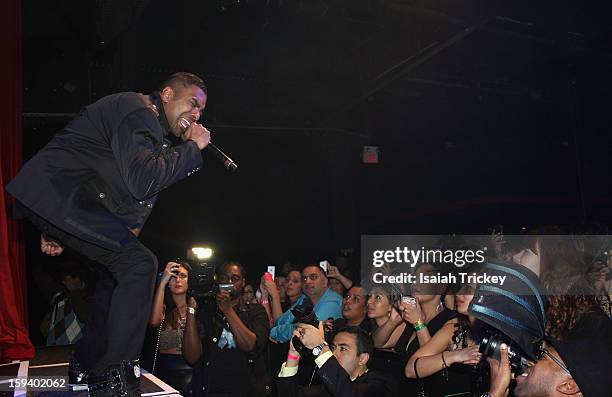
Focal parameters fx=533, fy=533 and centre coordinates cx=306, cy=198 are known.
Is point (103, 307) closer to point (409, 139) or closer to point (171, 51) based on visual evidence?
point (171, 51)

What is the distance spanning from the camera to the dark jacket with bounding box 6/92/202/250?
2.01 metres

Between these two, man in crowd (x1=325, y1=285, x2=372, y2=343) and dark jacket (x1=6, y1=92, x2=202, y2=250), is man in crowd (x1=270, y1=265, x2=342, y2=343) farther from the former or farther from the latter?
dark jacket (x1=6, y1=92, x2=202, y2=250)

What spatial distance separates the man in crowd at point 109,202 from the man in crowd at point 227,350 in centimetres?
163

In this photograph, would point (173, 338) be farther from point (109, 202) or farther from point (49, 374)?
point (109, 202)

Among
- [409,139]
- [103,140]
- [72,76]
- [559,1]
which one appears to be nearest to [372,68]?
[409,139]

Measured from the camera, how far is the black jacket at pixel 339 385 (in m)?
2.67

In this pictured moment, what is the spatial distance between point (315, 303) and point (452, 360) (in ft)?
6.99

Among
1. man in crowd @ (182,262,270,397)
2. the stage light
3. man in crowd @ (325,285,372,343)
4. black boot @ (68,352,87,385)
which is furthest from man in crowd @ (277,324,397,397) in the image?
the stage light

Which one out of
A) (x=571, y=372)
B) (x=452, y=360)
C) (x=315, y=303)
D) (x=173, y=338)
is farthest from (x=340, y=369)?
(x=315, y=303)

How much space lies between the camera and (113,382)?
78.2 inches

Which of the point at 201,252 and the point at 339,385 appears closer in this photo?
the point at 339,385

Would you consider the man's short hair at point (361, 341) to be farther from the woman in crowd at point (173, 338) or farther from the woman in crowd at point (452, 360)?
the woman in crowd at point (173, 338)

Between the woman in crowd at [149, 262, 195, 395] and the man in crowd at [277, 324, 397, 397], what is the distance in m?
1.20

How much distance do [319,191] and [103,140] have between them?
670 centimetres
